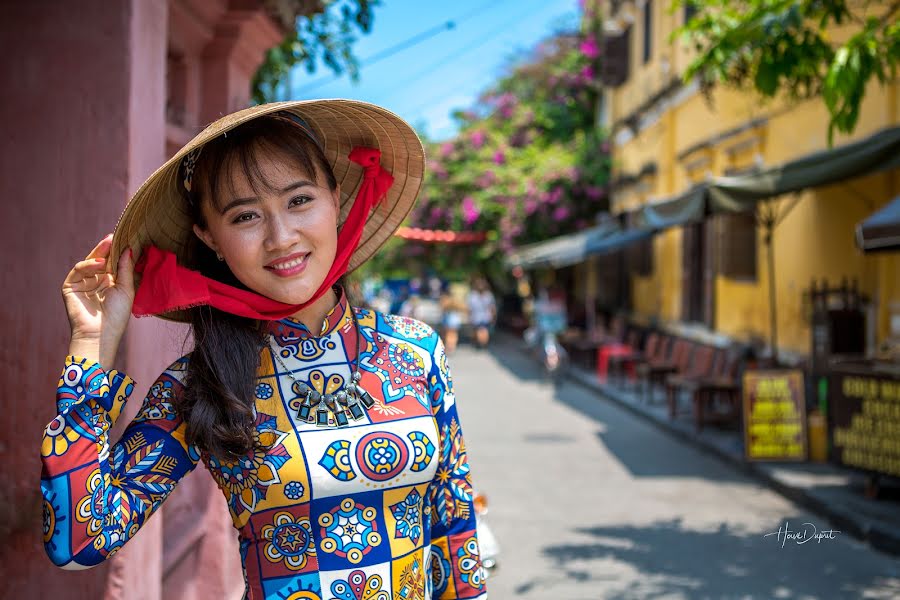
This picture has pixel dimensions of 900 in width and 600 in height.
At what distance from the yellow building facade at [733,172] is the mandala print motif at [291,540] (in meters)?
5.52

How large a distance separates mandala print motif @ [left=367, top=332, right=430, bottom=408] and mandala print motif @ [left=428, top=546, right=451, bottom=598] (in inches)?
13.5

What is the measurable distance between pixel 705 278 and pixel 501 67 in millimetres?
12885

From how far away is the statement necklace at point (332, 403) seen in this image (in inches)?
71.9

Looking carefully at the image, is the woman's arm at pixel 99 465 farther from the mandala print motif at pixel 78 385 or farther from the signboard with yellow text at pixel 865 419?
the signboard with yellow text at pixel 865 419

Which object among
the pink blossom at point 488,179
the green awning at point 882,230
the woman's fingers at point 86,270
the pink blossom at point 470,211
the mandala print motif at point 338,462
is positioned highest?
the pink blossom at point 488,179

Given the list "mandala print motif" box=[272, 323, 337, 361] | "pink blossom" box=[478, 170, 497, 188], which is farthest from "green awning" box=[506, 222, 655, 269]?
"mandala print motif" box=[272, 323, 337, 361]

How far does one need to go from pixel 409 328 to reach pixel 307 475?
474 millimetres

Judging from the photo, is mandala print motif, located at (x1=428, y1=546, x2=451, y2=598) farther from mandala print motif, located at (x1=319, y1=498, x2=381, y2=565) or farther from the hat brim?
the hat brim

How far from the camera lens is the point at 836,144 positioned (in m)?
9.20

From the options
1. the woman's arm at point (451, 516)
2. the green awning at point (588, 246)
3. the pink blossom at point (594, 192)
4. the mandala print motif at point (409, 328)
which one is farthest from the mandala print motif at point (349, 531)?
the pink blossom at point (594, 192)

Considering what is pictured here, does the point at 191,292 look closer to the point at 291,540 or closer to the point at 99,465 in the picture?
the point at 99,465

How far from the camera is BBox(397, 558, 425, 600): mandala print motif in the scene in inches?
73.0

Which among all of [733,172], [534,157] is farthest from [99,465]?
[534,157]

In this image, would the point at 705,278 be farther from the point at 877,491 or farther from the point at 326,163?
the point at 326,163
